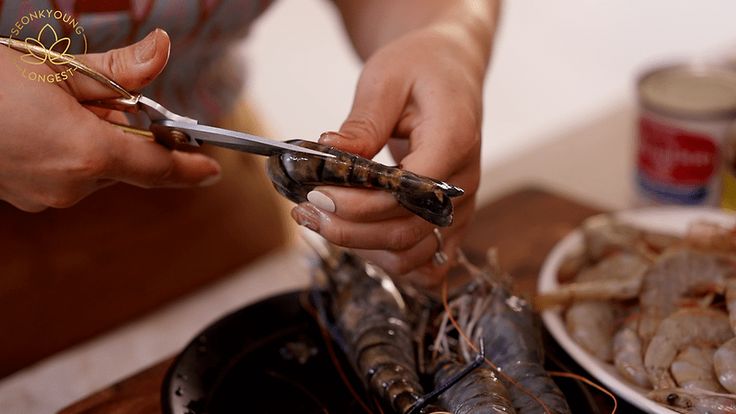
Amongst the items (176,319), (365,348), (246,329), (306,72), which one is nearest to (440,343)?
(365,348)

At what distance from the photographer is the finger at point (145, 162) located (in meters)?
0.48

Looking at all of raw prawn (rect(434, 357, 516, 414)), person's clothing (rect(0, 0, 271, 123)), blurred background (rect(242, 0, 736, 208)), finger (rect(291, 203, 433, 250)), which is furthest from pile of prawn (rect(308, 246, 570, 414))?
blurred background (rect(242, 0, 736, 208))

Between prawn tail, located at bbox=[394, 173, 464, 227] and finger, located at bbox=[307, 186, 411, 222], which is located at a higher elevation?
prawn tail, located at bbox=[394, 173, 464, 227]

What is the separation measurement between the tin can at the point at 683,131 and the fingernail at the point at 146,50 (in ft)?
1.85

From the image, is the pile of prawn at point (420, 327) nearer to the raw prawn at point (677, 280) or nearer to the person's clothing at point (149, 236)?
the raw prawn at point (677, 280)

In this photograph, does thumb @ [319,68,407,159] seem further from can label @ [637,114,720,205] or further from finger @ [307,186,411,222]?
can label @ [637,114,720,205]

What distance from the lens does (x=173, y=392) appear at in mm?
558

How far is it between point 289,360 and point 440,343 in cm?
13

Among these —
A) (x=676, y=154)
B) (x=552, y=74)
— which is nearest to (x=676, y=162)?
(x=676, y=154)

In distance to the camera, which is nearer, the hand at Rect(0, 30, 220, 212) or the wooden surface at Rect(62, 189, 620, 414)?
the hand at Rect(0, 30, 220, 212)

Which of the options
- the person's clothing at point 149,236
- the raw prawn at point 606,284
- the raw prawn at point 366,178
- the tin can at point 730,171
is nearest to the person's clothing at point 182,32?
the person's clothing at point 149,236

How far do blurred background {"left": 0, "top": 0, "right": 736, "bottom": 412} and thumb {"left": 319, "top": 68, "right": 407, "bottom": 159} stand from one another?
34mm

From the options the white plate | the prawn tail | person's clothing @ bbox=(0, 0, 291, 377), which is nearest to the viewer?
the prawn tail

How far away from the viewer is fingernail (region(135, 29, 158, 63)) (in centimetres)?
45
